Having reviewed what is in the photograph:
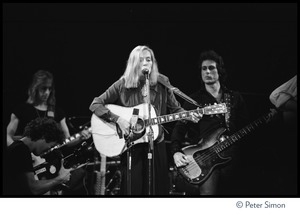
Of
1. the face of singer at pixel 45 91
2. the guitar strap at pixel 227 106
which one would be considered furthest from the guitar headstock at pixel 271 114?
the face of singer at pixel 45 91

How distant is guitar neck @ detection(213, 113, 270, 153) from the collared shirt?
513mm

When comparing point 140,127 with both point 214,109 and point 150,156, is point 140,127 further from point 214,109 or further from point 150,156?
point 214,109

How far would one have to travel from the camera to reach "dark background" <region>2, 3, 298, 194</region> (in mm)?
3854

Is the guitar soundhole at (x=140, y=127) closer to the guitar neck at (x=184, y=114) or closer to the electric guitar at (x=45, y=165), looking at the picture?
the guitar neck at (x=184, y=114)

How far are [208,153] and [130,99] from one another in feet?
2.98

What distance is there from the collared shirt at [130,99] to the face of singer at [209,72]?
1.21 ft

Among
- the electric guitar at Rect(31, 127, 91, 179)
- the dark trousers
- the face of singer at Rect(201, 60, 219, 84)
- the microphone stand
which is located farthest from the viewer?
the face of singer at Rect(201, 60, 219, 84)

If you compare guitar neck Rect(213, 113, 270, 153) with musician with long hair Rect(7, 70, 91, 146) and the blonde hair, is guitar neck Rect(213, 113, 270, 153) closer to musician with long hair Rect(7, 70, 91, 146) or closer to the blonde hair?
the blonde hair

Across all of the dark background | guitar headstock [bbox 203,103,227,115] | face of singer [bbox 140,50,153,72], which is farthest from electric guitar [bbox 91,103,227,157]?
face of singer [bbox 140,50,153,72]

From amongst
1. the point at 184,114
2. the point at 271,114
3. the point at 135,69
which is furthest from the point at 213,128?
the point at 135,69

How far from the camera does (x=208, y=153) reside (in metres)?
3.66

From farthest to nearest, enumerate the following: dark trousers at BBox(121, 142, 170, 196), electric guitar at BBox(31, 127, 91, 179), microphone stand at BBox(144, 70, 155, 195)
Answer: electric guitar at BBox(31, 127, 91, 179) → dark trousers at BBox(121, 142, 170, 196) → microphone stand at BBox(144, 70, 155, 195)
